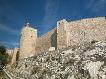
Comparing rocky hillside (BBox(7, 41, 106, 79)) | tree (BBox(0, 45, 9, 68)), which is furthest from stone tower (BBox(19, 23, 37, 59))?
rocky hillside (BBox(7, 41, 106, 79))

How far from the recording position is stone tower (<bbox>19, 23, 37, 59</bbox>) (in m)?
32.3

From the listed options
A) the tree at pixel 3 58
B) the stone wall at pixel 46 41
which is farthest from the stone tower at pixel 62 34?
the tree at pixel 3 58

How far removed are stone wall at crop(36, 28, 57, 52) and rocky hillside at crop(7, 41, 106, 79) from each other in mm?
6134

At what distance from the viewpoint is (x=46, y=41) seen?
1220 inches

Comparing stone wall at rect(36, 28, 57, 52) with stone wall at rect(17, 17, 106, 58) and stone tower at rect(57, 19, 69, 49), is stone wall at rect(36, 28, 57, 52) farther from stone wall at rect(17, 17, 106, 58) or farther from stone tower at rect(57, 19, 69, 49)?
stone tower at rect(57, 19, 69, 49)

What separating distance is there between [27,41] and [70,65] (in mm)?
15169

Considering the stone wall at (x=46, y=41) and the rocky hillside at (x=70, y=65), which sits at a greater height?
the stone wall at (x=46, y=41)

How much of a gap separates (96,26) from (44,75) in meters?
9.26

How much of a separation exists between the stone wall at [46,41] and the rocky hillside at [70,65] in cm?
613

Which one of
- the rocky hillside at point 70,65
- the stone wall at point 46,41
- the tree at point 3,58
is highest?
the stone wall at point 46,41

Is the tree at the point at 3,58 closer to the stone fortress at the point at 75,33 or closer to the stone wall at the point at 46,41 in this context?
the stone wall at the point at 46,41

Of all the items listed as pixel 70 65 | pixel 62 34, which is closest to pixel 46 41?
pixel 62 34

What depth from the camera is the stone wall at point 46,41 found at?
29348 millimetres

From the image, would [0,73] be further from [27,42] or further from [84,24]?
[84,24]
